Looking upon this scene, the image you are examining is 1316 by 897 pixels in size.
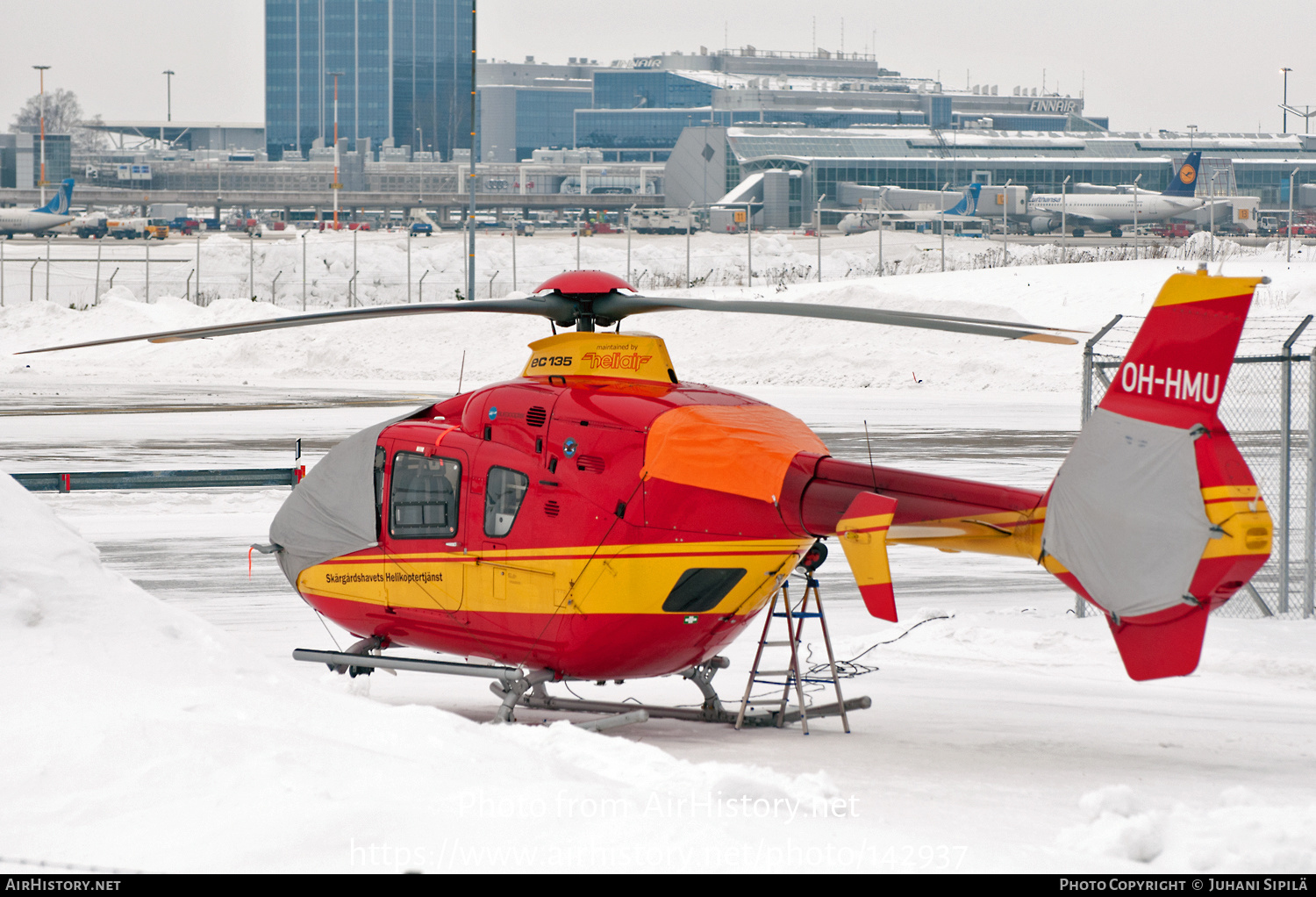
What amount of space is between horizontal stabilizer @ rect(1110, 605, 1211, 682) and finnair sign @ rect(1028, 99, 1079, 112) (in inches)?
7178

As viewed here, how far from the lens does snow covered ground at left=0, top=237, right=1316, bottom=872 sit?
5.08 metres

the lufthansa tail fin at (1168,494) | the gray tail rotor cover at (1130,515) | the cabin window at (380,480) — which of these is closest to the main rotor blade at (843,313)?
the lufthansa tail fin at (1168,494)

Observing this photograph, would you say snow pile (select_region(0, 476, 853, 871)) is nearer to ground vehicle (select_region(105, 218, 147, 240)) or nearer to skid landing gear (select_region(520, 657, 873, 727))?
skid landing gear (select_region(520, 657, 873, 727))

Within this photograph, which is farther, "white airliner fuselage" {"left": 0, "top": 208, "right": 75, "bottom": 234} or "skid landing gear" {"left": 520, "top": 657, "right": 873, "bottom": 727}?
"white airliner fuselage" {"left": 0, "top": 208, "right": 75, "bottom": 234}

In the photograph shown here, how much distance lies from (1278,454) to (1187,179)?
63337mm

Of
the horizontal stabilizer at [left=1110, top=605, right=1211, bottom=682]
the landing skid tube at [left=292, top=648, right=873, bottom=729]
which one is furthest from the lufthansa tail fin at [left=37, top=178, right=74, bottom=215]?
the horizontal stabilizer at [left=1110, top=605, right=1211, bottom=682]

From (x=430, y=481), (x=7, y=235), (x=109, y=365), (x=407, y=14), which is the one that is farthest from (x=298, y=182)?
(x=430, y=481)

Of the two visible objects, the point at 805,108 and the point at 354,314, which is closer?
the point at 354,314

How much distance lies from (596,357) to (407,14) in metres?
200

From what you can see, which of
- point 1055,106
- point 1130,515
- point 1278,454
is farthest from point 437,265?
point 1055,106

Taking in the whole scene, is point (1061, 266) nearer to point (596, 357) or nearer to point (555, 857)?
point (596, 357)

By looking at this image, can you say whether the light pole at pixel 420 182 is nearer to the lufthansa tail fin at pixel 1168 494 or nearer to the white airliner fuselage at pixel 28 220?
the white airliner fuselage at pixel 28 220

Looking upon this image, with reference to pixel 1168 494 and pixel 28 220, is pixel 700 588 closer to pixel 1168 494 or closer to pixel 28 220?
pixel 1168 494

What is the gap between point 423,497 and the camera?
9586 mm
